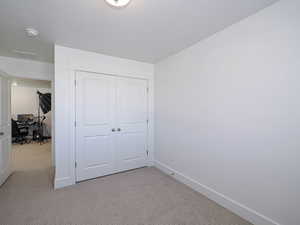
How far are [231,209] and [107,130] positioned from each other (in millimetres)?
2370

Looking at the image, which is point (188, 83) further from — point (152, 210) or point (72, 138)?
point (72, 138)

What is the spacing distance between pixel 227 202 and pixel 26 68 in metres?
4.55

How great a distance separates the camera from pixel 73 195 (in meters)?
2.12

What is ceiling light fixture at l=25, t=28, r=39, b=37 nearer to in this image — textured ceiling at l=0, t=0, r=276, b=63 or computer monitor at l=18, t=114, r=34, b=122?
textured ceiling at l=0, t=0, r=276, b=63

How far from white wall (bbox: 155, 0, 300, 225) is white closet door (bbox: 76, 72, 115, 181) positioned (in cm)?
148

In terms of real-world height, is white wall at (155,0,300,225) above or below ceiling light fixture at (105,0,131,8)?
below

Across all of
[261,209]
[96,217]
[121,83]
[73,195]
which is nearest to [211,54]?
[121,83]

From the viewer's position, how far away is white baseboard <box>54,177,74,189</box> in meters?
2.31

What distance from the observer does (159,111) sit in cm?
321

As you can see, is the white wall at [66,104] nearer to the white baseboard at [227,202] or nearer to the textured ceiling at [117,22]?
the textured ceiling at [117,22]

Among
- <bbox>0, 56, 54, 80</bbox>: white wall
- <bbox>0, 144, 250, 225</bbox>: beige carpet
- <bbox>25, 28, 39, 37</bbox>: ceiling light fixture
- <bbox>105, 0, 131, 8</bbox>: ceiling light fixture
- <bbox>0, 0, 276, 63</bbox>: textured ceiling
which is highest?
<bbox>0, 0, 276, 63</bbox>: textured ceiling

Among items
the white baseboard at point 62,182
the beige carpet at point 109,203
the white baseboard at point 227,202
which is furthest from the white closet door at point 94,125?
the white baseboard at point 227,202

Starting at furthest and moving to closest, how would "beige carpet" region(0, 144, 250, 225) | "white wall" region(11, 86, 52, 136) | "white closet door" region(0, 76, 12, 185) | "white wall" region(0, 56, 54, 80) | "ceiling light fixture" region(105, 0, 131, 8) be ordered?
"white wall" region(11, 86, 52, 136), "white wall" region(0, 56, 54, 80), "white closet door" region(0, 76, 12, 185), "beige carpet" region(0, 144, 250, 225), "ceiling light fixture" region(105, 0, 131, 8)

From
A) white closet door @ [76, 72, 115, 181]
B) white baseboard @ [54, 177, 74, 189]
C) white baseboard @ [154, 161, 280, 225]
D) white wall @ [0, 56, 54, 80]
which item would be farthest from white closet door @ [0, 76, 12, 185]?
white baseboard @ [154, 161, 280, 225]
